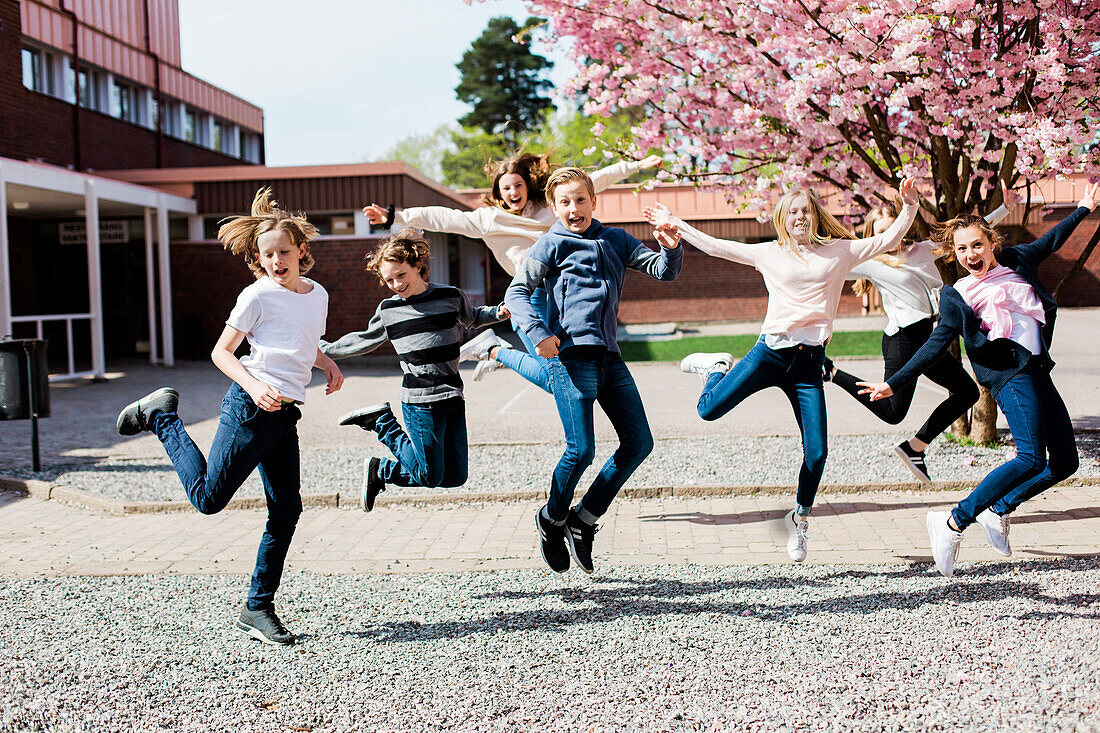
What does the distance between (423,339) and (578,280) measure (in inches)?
32.0

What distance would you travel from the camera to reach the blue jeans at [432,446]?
194 inches

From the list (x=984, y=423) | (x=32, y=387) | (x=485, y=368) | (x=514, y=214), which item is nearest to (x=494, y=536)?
(x=485, y=368)

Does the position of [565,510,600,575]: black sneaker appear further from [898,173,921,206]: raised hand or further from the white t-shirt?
[898,173,921,206]: raised hand

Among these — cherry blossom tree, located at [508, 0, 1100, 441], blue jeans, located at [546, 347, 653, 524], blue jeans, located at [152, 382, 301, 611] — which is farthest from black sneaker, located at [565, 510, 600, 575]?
cherry blossom tree, located at [508, 0, 1100, 441]

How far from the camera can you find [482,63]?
60562 mm

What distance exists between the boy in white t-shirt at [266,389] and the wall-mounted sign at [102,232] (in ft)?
66.2

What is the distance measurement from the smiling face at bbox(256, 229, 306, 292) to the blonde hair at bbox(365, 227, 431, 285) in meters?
0.47

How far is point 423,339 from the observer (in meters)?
4.89

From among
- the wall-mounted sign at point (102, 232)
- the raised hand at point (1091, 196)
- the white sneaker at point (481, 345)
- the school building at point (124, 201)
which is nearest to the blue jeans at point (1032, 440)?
the raised hand at point (1091, 196)

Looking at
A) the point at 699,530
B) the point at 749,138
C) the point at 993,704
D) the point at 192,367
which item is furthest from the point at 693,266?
the point at 993,704

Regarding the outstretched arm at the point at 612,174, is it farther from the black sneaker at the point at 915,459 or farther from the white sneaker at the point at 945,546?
the black sneaker at the point at 915,459

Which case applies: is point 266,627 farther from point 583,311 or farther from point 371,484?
point 583,311

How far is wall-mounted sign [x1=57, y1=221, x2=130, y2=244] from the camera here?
23.0 metres

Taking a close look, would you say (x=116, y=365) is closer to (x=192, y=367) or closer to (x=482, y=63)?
(x=192, y=367)
